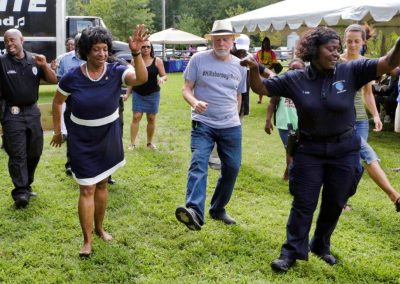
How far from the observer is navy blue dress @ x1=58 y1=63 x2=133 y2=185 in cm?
366

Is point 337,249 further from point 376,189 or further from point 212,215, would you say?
point 376,189

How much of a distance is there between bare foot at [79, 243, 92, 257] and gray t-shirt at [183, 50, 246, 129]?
4.60ft

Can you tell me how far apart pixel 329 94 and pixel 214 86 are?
124cm

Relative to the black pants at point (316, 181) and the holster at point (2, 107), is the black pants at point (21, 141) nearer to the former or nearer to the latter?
the holster at point (2, 107)

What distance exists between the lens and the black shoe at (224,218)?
4.53 m

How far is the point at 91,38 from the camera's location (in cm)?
354

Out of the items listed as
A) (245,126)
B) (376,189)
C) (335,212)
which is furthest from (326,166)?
(245,126)

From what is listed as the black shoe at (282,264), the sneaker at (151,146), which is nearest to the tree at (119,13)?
the sneaker at (151,146)

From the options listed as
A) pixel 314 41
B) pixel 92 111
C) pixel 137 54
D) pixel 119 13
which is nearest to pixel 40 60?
pixel 92 111

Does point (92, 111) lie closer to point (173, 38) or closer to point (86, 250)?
point (86, 250)

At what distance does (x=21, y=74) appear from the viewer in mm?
4855

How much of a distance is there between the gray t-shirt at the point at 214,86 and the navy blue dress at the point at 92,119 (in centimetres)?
75

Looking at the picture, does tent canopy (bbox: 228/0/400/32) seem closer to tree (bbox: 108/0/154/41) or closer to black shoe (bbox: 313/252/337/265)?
black shoe (bbox: 313/252/337/265)

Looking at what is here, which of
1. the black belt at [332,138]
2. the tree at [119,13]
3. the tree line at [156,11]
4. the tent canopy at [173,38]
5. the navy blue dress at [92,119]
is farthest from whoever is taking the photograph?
the tree line at [156,11]
